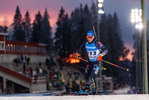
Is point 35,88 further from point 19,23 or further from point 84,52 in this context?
point 19,23

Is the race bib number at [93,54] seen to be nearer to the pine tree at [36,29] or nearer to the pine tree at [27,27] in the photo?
the pine tree at [27,27]

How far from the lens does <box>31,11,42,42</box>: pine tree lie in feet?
178

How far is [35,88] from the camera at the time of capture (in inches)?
1195

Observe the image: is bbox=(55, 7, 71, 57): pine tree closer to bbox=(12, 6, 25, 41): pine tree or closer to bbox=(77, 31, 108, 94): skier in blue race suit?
bbox=(12, 6, 25, 41): pine tree

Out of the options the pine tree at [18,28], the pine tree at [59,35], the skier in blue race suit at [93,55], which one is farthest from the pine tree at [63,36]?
the skier in blue race suit at [93,55]

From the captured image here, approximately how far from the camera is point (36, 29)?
55312 mm

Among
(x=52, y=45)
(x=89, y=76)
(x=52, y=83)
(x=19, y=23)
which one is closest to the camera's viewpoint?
(x=89, y=76)

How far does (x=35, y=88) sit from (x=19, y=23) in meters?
24.5

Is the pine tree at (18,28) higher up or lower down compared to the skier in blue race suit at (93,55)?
higher up

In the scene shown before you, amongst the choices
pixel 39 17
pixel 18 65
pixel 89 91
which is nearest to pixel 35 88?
pixel 18 65

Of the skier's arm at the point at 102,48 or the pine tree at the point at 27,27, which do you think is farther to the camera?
the pine tree at the point at 27,27

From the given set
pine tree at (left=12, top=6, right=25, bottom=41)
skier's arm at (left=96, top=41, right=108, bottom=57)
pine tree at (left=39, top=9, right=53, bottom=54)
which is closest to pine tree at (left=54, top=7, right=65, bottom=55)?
pine tree at (left=39, top=9, right=53, bottom=54)

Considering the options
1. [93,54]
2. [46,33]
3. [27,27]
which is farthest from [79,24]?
[93,54]

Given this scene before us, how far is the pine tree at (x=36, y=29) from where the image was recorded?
178 ft
